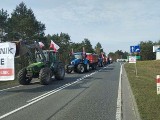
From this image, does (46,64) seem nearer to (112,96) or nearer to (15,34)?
(112,96)

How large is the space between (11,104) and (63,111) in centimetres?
263

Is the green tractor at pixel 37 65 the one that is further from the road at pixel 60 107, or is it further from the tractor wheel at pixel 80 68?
the tractor wheel at pixel 80 68

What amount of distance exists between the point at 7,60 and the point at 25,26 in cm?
5053

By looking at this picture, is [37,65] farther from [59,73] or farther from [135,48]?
[135,48]

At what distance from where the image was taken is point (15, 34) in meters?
67.2

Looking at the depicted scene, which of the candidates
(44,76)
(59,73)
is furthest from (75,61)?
(44,76)

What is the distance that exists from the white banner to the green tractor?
3.48ft

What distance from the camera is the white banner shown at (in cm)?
1935

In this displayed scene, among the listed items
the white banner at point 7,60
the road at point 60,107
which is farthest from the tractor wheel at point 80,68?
the road at point 60,107

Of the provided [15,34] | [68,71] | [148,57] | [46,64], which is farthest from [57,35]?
[46,64]

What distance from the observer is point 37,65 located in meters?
23.2

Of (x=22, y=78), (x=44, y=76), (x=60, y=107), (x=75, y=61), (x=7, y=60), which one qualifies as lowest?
(x=60, y=107)

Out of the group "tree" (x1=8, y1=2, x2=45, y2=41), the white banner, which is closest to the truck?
the white banner

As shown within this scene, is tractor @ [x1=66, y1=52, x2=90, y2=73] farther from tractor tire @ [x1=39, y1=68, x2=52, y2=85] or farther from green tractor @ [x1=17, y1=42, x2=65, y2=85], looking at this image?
tractor tire @ [x1=39, y1=68, x2=52, y2=85]
